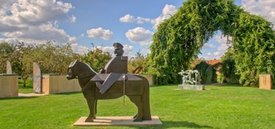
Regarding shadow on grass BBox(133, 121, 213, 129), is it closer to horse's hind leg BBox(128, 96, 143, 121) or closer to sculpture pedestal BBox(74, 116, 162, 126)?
sculpture pedestal BBox(74, 116, 162, 126)

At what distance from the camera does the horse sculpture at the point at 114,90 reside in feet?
30.5

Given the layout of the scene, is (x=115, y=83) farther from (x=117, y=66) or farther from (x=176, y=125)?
(x=176, y=125)

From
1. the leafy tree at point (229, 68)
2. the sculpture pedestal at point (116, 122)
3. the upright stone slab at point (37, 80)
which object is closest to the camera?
the sculpture pedestal at point (116, 122)

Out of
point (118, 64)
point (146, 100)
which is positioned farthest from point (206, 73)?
point (118, 64)

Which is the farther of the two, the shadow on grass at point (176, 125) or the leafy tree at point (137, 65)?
the leafy tree at point (137, 65)

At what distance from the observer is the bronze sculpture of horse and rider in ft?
30.4

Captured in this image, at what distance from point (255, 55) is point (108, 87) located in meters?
22.5

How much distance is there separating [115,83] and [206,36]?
78.3ft

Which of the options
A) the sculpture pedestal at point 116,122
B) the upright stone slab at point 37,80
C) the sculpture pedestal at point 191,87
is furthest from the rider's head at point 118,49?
the upright stone slab at point 37,80

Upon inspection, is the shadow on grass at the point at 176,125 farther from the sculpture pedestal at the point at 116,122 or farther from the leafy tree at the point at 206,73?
the leafy tree at the point at 206,73

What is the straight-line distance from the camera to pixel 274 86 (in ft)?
88.5

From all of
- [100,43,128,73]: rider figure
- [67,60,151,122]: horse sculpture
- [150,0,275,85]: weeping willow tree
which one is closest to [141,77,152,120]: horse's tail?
[67,60,151,122]: horse sculpture

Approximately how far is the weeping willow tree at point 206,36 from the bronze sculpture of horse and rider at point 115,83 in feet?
69.6

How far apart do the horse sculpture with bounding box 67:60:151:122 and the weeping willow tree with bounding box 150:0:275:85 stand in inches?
834
